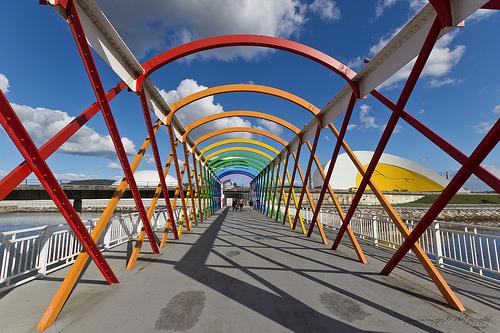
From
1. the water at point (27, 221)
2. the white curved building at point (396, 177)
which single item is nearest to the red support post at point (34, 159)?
the water at point (27, 221)

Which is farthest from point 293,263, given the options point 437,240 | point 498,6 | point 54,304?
point 498,6

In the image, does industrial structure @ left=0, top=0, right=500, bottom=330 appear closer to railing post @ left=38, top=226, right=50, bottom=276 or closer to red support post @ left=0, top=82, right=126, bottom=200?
red support post @ left=0, top=82, right=126, bottom=200

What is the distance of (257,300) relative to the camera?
397 cm

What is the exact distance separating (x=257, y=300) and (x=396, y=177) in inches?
2747

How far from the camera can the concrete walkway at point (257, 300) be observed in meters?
3.18

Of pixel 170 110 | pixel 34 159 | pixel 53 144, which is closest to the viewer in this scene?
pixel 34 159

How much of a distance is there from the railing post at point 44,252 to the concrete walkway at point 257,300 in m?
0.23

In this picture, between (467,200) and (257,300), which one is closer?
(257,300)

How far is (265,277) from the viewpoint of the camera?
5.25 m

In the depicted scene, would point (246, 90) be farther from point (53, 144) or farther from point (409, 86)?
point (53, 144)

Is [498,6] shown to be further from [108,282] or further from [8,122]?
[108,282]

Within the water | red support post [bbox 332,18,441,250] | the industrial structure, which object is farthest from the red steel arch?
the water

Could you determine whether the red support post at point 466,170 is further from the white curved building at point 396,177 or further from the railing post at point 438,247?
the white curved building at point 396,177

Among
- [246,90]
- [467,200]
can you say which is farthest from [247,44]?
[467,200]
